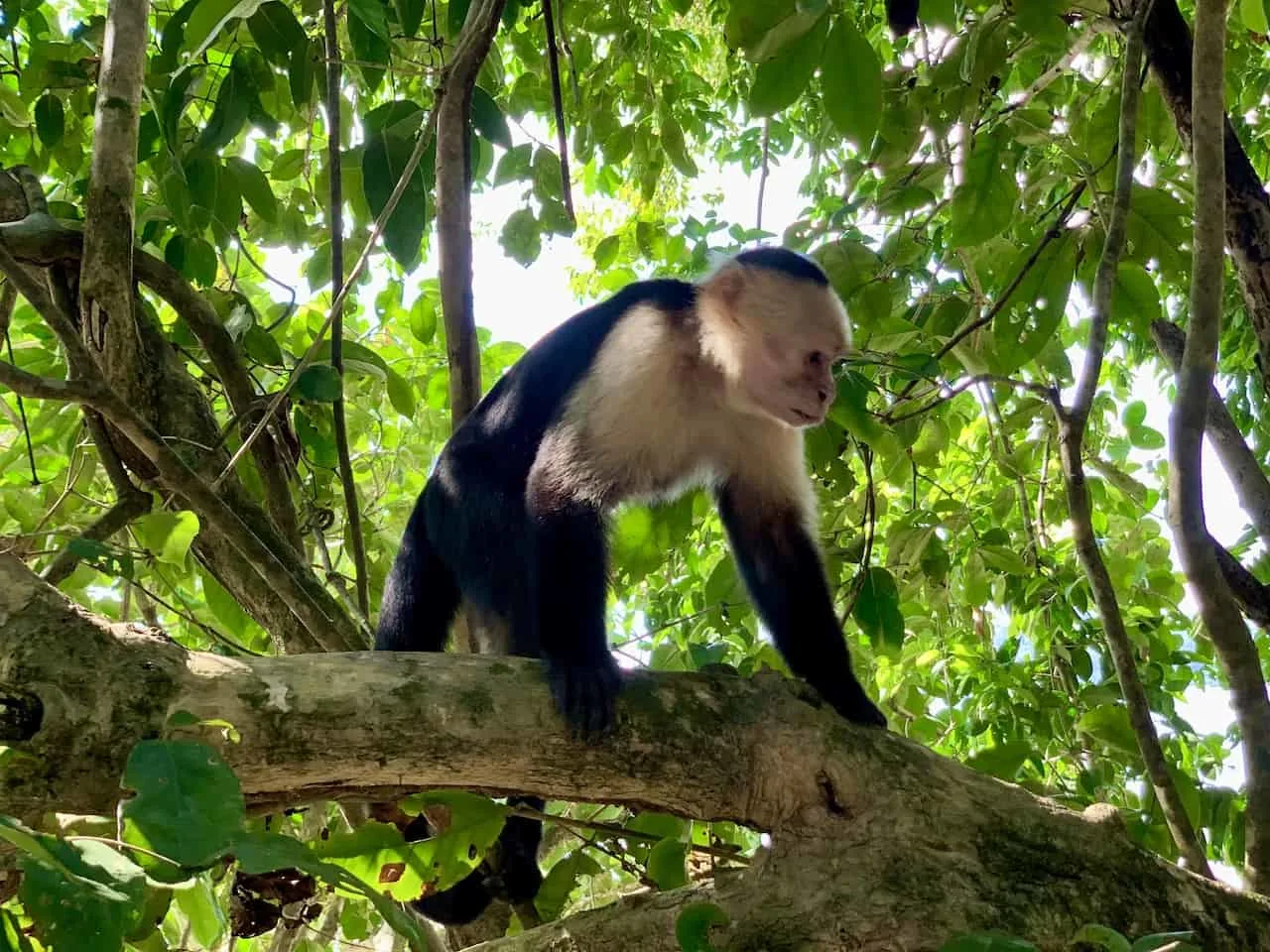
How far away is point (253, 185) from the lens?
8.68 feet

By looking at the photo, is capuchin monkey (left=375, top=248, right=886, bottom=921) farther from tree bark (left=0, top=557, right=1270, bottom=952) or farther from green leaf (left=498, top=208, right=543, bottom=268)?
tree bark (left=0, top=557, right=1270, bottom=952)

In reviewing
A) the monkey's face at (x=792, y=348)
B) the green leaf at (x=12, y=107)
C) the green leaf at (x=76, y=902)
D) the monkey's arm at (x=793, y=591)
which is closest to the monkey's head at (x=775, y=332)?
the monkey's face at (x=792, y=348)

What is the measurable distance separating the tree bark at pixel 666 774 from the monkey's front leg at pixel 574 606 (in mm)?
39

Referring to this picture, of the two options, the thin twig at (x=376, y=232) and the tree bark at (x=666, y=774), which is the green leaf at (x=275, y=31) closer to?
the thin twig at (x=376, y=232)

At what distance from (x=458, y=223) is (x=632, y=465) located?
83 centimetres

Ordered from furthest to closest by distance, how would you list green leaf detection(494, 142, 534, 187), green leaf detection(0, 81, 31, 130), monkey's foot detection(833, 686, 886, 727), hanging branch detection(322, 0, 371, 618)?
green leaf detection(494, 142, 534, 187), green leaf detection(0, 81, 31, 130), hanging branch detection(322, 0, 371, 618), monkey's foot detection(833, 686, 886, 727)

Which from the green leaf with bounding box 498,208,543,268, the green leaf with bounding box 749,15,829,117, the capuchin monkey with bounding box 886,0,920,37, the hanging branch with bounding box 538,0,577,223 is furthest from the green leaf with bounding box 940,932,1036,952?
the green leaf with bounding box 498,208,543,268

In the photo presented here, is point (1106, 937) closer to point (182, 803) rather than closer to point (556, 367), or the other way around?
point (182, 803)

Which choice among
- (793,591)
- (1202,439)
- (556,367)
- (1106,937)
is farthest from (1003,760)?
(556,367)

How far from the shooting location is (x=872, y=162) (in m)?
2.72

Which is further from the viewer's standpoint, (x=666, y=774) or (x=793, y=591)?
(x=793, y=591)

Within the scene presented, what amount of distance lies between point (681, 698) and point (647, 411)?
107 centimetres

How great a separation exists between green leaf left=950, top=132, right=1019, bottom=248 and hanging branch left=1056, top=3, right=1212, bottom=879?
0.26 m

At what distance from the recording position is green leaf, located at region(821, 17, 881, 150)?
179 cm
